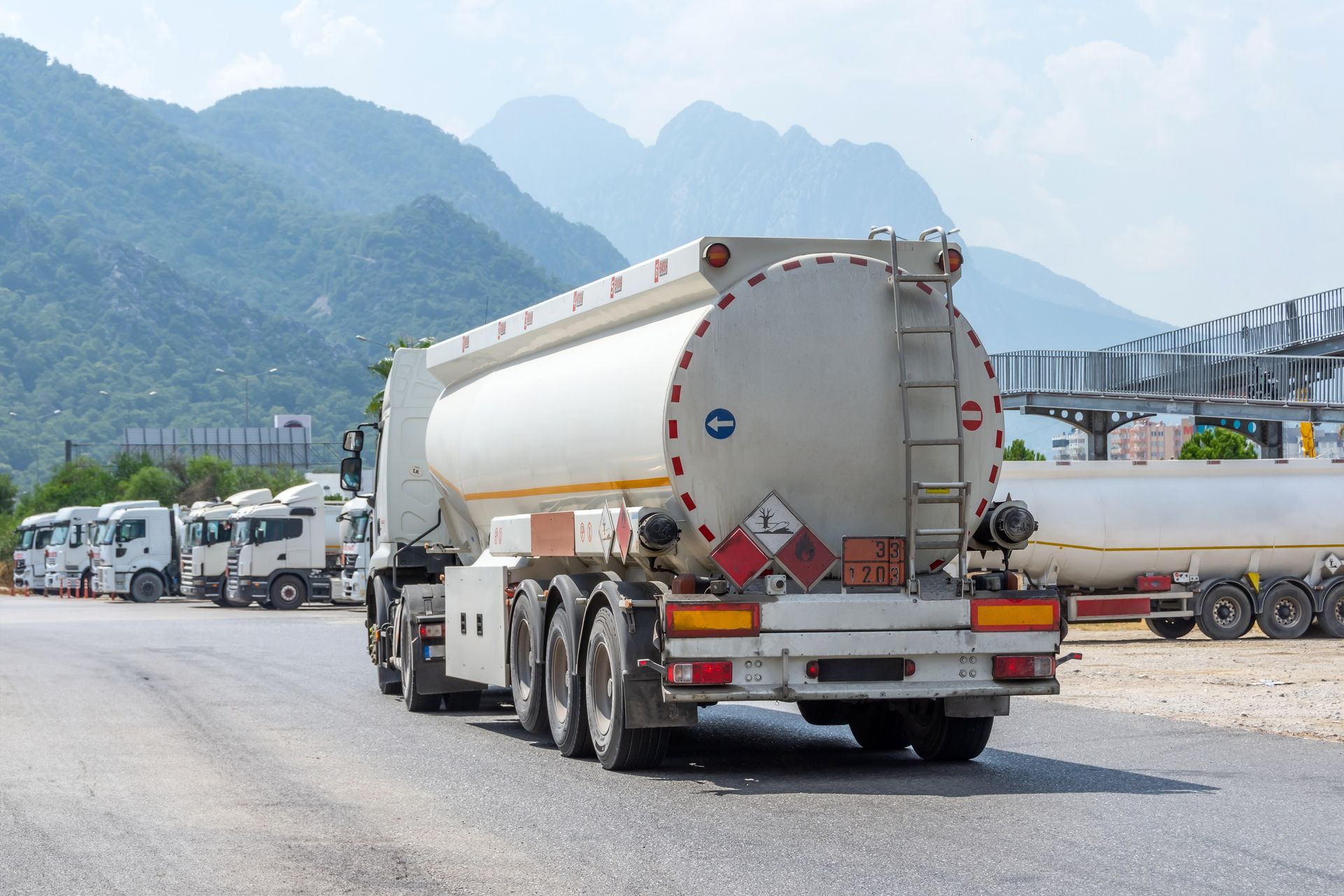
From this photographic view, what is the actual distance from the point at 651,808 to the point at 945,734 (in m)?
2.85

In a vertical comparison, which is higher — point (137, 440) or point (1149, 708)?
point (137, 440)

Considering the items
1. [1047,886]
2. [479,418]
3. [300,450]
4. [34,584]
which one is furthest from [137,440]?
[1047,886]

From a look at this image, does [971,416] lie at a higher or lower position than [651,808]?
higher

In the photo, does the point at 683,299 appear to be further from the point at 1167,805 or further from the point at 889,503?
the point at 1167,805

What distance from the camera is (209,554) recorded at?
49375mm

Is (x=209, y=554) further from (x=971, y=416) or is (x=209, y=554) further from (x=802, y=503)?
(x=971, y=416)

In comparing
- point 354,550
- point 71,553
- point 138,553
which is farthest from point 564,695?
point 71,553

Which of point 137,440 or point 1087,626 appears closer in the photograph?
point 1087,626

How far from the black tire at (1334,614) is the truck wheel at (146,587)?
37827 mm

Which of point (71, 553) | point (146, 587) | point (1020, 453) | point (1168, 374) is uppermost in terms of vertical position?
point (1168, 374)

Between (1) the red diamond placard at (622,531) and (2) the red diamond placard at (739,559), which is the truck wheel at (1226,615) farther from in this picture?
(2) the red diamond placard at (739,559)

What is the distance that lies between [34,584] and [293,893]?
59.5 metres

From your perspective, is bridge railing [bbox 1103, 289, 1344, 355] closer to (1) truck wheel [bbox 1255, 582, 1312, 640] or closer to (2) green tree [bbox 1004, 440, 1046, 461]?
(2) green tree [bbox 1004, 440, 1046, 461]

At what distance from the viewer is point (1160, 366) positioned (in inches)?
1801
